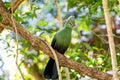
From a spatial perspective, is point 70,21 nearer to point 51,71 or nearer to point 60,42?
point 60,42

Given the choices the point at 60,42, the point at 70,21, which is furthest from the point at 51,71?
the point at 70,21

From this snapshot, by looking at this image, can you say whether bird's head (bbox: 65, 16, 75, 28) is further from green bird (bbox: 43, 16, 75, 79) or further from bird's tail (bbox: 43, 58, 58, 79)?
bird's tail (bbox: 43, 58, 58, 79)

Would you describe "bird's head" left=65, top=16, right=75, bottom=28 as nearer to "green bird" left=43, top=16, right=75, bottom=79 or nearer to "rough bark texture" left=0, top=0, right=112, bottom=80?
"green bird" left=43, top=16, right=75, bottom=79

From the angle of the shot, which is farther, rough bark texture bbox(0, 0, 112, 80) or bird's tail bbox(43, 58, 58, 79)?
bird's tail bbox(43, 58, 58, 79)

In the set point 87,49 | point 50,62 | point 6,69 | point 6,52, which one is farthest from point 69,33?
point 6,69

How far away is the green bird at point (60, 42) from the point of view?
2098 mm

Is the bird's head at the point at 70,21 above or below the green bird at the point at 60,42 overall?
above

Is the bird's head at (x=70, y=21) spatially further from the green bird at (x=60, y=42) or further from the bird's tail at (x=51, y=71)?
the bird's tail at (x=51, y=71)

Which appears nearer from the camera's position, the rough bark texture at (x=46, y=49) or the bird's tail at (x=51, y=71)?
the rough bark texture at (x=46, y=49)

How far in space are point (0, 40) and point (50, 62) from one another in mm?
419

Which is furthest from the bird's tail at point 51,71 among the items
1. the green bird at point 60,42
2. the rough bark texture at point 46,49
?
the rough bark texture at point 46,49

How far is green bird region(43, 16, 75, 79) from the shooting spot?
2.10 m

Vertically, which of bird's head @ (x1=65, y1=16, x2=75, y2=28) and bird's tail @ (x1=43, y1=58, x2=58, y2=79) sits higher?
bird's head @ (x1=65, y1=16, x2=75, y2=28)

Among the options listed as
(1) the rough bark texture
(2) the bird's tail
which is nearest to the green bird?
(2) the bird's tail
